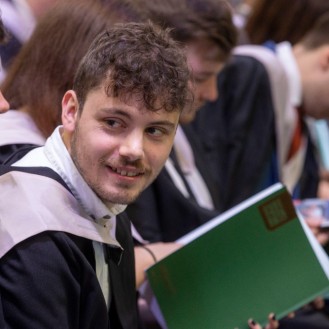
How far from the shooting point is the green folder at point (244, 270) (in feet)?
5.29

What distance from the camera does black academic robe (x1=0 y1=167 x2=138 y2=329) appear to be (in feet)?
4.04

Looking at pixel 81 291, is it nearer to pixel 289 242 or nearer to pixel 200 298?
pixel 200 298

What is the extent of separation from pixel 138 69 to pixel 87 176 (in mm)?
176

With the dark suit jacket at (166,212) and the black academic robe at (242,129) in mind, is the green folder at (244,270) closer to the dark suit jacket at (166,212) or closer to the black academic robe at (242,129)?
the dark suit jacket at (166,212)

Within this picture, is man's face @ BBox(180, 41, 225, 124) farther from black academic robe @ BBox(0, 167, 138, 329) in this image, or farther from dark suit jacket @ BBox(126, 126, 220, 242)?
black academic robe @ BBox(0, 167, 138, 329)

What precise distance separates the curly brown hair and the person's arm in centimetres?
48

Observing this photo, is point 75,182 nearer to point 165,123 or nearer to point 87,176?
point 87,176

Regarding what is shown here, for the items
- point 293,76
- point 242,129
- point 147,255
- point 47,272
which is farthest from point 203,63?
point 47,272

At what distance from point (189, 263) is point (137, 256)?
182mm

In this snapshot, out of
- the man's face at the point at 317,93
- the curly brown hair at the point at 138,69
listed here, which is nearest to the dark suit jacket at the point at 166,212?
the curly brown hair at the point at 138,69

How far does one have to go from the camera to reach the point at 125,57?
1269 millimetres

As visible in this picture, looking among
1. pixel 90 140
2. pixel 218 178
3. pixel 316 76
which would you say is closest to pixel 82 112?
pixel 90 140

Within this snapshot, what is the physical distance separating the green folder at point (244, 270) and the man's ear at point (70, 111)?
39 cm

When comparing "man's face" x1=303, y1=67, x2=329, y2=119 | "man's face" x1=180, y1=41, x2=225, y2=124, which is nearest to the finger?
"man's face" x1=180, y1=41, x2=225, y2=124
